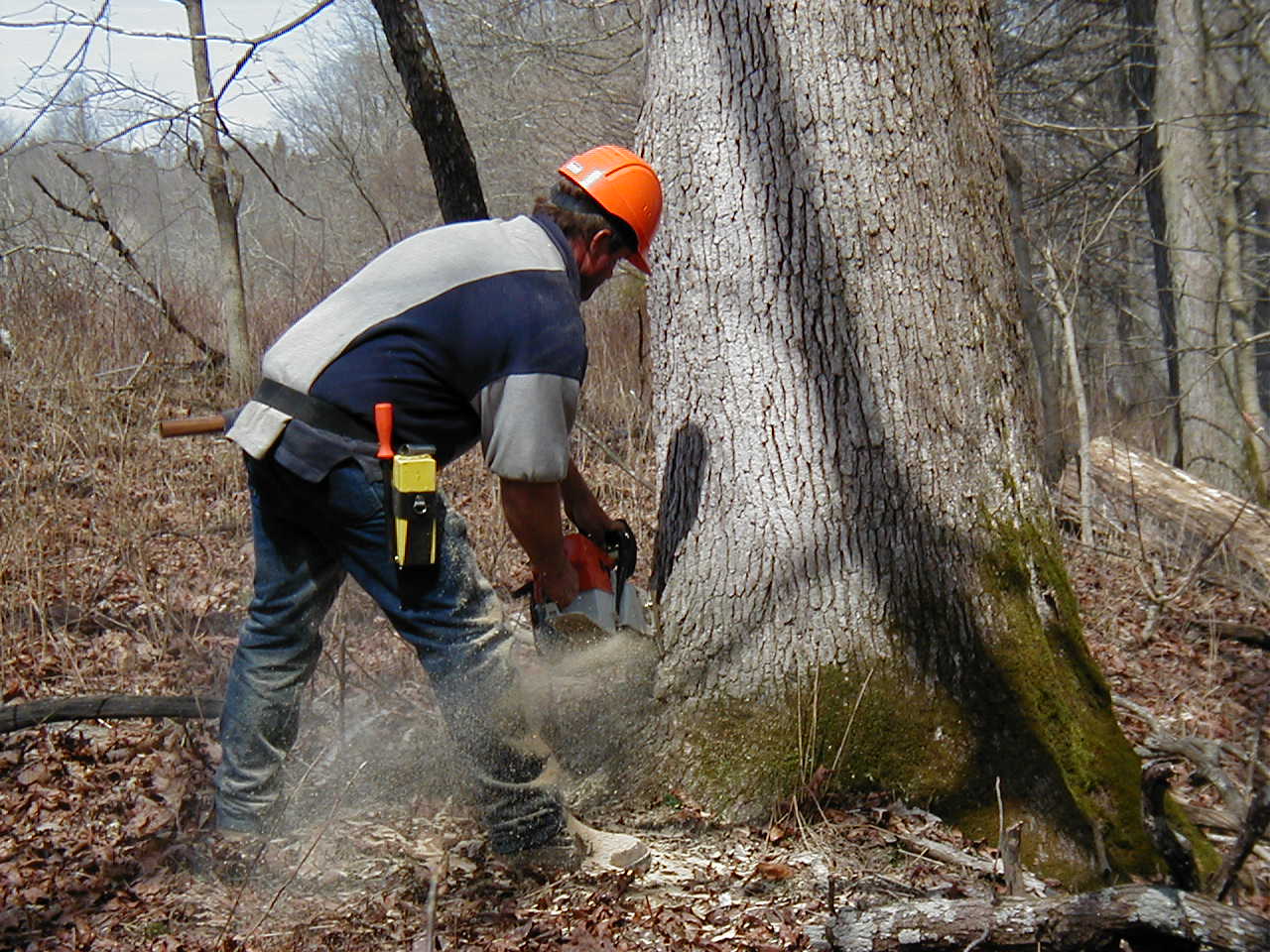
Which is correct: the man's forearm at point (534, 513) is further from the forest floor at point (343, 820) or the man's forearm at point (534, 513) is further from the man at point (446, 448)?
the forest floor at point (343, 820)

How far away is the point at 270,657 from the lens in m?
3.17

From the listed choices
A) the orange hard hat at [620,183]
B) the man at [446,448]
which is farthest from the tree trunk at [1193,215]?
the man at [446,448]

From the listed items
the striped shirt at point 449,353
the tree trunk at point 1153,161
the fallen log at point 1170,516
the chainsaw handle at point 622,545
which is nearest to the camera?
the striped shirt at point 449,353

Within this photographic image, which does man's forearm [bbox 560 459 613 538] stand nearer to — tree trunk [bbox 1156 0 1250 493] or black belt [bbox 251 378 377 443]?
black belt [bbox 251 378 377 443]

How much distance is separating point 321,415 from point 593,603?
98 cm

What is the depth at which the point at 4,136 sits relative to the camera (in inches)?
335

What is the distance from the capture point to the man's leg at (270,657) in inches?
122

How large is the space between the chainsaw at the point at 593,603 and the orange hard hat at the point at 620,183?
1.00 metres

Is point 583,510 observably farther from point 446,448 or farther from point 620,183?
point 620,183

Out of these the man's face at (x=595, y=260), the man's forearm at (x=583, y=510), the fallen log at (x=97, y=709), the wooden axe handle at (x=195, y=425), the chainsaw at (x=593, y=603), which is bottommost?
the fallen log at (x=97, y=709)

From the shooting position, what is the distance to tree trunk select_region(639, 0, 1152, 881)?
10.7 ft

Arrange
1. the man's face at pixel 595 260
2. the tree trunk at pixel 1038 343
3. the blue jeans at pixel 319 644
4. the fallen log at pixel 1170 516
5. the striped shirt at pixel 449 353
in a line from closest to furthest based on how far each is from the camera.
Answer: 1. the striped shirt at pixel 449 353
2. the blue jeans at pixel 319 644
3. the man's face at pixel 595 260
4. the fallen log at pixel 1170 516
5. the tree trunk at pixel 1038 343

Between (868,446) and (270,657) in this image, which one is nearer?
(270,657)

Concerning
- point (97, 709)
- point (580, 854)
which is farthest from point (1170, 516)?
point (97, 709)
